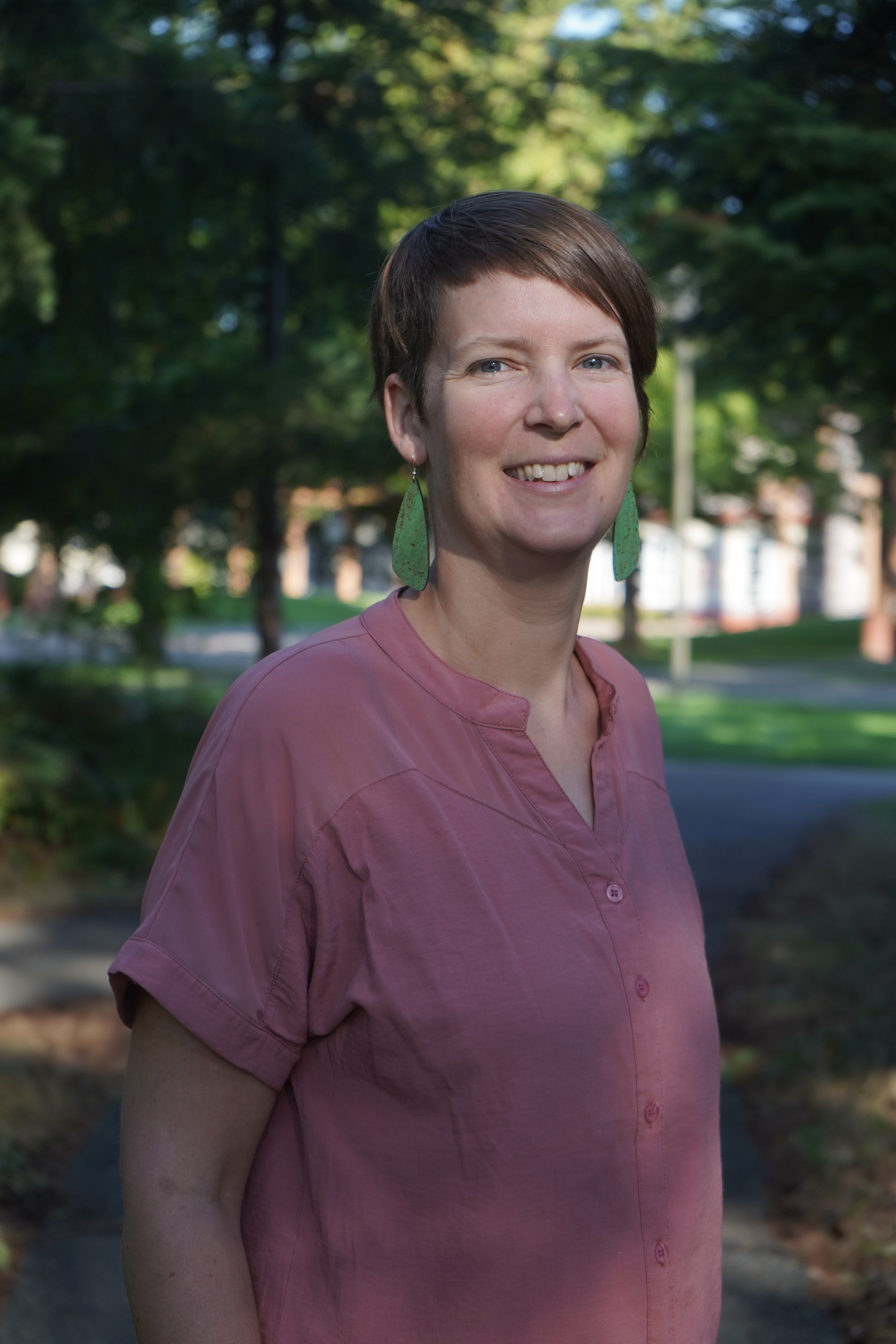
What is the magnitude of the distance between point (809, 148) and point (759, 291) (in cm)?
64

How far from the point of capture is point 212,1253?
143cm

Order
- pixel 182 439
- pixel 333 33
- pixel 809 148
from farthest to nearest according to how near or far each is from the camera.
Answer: pixel 333 33 < pixel 182 439 < pixel 809 148

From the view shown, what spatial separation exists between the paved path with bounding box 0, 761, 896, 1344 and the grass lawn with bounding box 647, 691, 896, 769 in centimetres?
646

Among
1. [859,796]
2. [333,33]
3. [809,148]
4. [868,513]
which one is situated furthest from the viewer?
[868,513]

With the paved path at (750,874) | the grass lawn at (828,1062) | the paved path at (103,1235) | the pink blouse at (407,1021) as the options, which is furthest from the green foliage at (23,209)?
the pink blouse at (407,1021)

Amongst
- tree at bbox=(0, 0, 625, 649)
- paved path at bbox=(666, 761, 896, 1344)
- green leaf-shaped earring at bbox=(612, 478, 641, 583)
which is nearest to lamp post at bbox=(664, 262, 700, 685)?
paved path at bbox=(666, 761, 896, 1344)

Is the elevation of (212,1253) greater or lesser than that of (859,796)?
greater

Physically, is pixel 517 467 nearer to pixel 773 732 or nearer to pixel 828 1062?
pixel 828 1062

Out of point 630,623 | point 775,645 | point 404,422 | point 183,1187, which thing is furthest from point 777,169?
point 775,645

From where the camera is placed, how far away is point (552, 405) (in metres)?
1.59

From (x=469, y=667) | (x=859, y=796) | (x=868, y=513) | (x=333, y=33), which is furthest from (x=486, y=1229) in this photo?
(x=868, y=513)

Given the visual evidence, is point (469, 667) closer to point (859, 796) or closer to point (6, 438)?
point (6, 438)

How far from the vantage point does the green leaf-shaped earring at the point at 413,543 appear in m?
1.75

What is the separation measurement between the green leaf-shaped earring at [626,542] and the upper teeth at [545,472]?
293 millimetres
